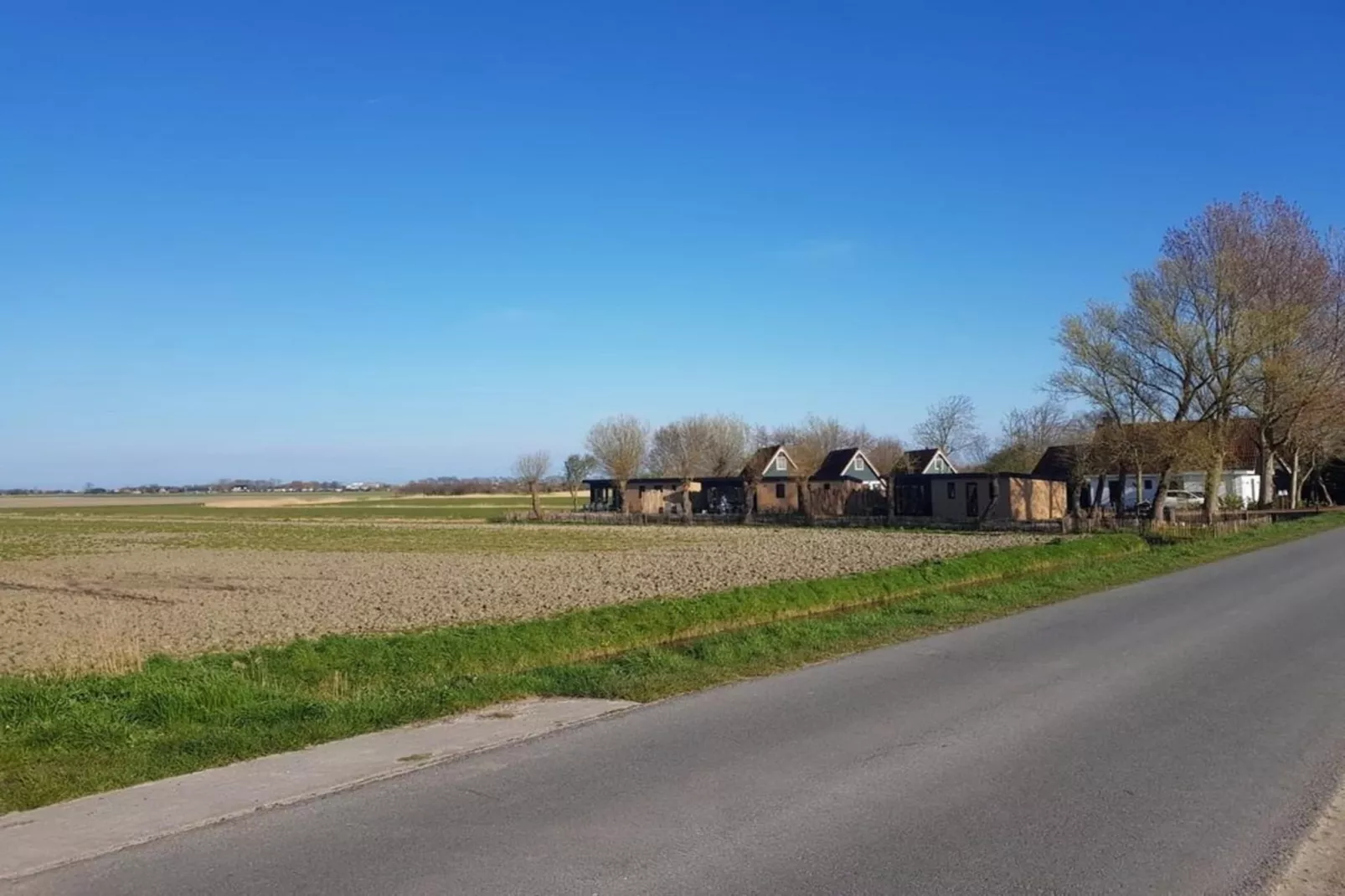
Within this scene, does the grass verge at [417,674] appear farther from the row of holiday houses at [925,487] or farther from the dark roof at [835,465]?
the dark roof at [835,465]

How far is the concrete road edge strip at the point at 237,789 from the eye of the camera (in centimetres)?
641

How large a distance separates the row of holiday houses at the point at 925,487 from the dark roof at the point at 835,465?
100 millimetres

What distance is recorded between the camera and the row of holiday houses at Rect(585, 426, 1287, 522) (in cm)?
6656

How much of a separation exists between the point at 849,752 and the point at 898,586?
60.2 ft

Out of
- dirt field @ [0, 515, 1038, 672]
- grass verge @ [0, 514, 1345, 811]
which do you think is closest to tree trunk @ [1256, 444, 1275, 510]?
dirt field @ [0, 515, 1038, 672]

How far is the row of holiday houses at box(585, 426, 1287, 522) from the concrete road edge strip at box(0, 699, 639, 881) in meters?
52.3

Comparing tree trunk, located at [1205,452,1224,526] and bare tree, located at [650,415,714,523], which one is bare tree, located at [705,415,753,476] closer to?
bare tree, located at [650,415,714,523]

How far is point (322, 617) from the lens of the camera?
22.5 meters

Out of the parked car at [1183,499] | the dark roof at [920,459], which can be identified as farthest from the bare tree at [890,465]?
the parked car at [1183,499]

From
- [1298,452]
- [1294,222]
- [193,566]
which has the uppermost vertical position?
[1294,222]

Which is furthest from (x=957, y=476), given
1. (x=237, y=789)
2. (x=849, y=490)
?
(x=237, y=789)

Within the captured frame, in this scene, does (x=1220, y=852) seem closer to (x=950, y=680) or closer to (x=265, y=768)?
(x=950, y=680)

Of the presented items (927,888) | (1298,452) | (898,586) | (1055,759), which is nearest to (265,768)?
(927,888)

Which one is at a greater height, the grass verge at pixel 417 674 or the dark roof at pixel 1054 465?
the dark roof at pixel 1054 465
